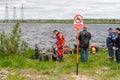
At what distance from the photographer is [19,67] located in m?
22.3

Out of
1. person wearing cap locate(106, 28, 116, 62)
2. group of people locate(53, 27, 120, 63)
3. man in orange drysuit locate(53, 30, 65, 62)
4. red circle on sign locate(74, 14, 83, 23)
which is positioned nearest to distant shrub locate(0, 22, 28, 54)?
man in orange drysuit locate(53, 30, 65, 62)

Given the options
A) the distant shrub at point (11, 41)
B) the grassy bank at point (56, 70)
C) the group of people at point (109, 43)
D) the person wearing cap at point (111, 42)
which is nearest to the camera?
the grassy bank at point (56, 70)

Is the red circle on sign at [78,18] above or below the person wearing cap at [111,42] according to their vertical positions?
above

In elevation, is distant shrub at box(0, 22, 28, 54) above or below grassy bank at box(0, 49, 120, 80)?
above

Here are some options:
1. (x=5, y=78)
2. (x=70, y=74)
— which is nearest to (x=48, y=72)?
(x=70, y=74)

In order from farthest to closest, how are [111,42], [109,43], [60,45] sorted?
1. [60,45]
2. [109,43]
3. [111,42]

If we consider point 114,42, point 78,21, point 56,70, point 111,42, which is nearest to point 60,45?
point 111,42

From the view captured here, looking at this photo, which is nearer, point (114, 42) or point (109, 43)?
point (114, 42)

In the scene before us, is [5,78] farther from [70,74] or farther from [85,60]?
[85,60]

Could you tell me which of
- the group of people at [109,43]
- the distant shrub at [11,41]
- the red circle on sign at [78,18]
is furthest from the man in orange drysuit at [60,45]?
the red circle on sign at [78,18]

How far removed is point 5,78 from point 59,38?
758 centimetres

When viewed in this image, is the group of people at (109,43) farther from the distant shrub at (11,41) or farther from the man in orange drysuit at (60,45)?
the distant shrub at (11,41)

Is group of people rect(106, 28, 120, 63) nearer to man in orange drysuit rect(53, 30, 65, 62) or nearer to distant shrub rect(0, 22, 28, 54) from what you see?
man in orange drysuit rect(53, 30, 65, 62)

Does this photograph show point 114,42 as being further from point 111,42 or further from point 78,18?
point 78,18
